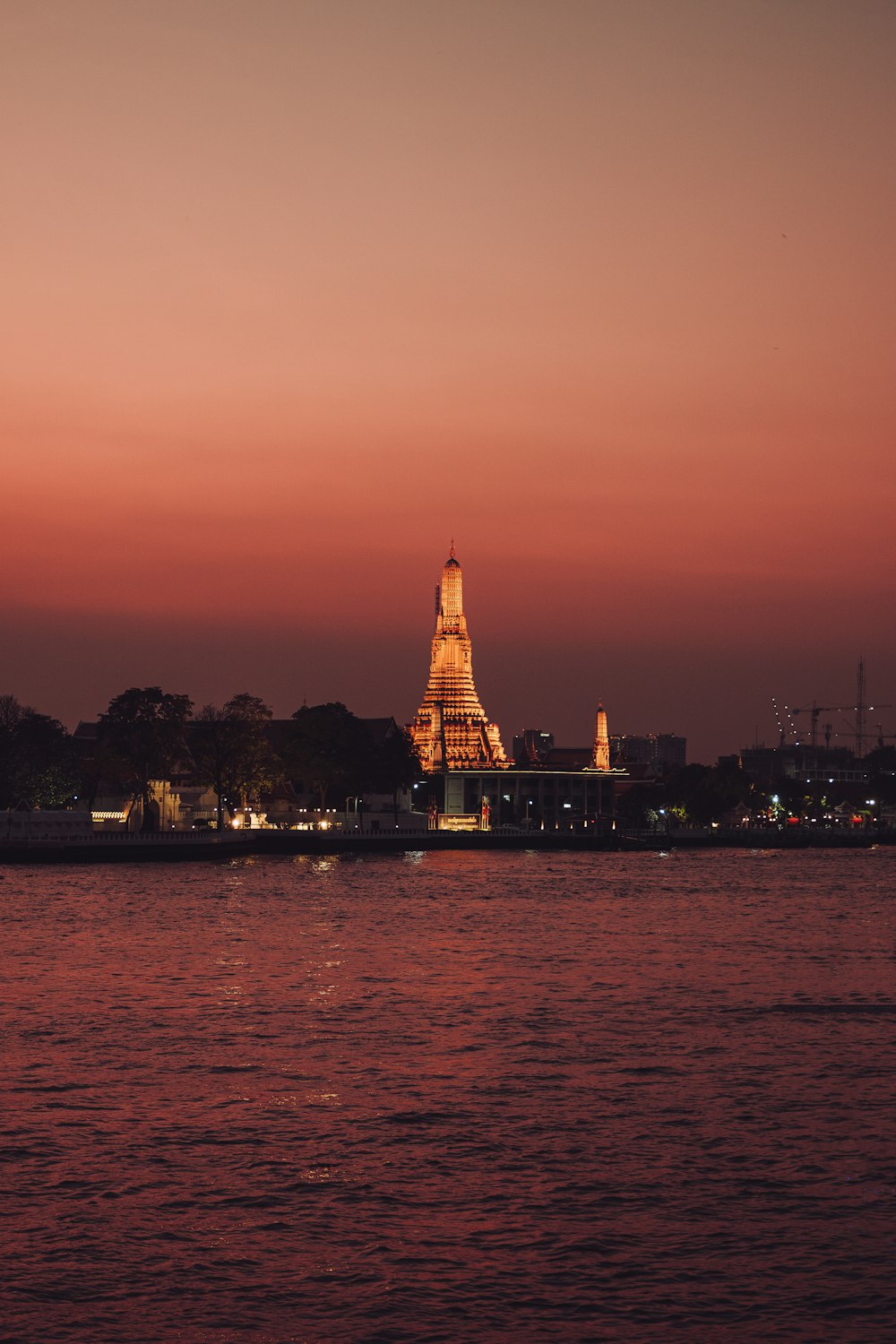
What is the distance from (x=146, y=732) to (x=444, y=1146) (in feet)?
367

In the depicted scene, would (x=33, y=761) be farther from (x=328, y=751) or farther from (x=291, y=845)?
(x=328, y=751)

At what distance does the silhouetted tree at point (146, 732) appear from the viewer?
13288cm

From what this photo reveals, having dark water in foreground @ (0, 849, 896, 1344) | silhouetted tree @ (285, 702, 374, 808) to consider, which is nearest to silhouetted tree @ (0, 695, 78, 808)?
silhouetted tree @ (285, 702, 374, 808)

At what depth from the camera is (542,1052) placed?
32656 millimetres

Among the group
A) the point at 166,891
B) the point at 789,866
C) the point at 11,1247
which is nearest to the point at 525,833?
A: the point at 789,866

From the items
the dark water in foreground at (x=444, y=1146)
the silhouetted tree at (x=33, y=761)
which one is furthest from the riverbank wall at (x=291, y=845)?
the dark water in foreground at (x=444, y=1146)

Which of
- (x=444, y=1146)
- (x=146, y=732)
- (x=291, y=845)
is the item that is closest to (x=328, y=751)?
(x=291, y=845)

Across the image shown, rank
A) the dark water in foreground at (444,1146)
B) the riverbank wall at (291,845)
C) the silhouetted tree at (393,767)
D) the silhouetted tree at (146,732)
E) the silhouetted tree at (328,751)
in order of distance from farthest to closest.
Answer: the silhouetted tree at (393,767) < the silhouetted tree at (328,751) < the silhouetted tree at (146,732) < the riverbank wall at (291,845) < the dark water in foreground at (444,1146)

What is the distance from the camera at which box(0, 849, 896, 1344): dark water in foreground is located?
17.4 m

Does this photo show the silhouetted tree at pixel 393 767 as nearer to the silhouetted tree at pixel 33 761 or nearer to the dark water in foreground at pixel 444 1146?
the silhouetted tree at pixel 33 761

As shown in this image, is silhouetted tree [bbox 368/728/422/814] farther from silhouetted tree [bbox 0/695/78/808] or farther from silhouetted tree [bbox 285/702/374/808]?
silhouetted tree [bbox 0/695/78/808]

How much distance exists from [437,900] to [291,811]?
93.7 meters

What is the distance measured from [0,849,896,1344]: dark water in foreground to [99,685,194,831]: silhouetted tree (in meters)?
80.1

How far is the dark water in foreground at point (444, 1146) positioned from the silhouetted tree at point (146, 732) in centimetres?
8012
